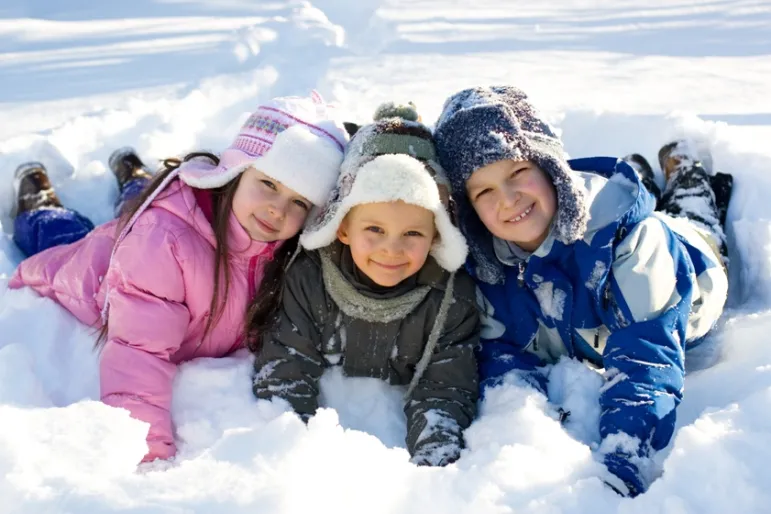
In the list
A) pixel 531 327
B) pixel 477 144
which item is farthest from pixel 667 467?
pixel 477 144

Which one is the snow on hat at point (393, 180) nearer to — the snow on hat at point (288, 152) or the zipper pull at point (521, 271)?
the snow on hat at point (288, 152)

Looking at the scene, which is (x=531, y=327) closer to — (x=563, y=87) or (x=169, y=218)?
(x=169, y=218)

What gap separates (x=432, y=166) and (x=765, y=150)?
170 cm

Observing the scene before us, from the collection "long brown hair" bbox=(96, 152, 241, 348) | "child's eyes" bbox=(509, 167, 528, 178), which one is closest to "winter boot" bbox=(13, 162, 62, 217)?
"long brown hair" bbox=(96, 152, 241, 348)

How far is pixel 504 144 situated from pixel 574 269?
15.8 inches

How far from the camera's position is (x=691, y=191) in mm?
2566

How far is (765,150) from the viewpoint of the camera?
2.68 meters

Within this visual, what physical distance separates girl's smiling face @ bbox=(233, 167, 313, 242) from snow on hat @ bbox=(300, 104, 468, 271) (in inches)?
2.4

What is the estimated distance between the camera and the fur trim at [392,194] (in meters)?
1.60

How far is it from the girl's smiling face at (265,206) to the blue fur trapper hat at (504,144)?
1.37 feet

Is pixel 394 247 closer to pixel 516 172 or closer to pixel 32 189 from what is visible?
pixel 516 172

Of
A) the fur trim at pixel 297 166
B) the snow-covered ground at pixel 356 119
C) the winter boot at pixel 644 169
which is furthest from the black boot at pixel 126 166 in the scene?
the winter boot at pixel 644 169

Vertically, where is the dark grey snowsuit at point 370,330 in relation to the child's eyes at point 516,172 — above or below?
below

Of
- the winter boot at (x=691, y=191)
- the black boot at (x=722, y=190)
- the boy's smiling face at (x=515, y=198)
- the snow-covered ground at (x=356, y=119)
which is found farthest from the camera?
the black boot at (x=722, y=190)
